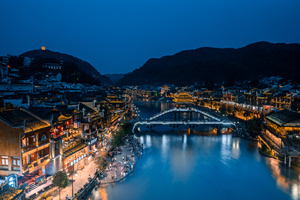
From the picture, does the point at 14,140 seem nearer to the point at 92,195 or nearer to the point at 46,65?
the point at 92,195

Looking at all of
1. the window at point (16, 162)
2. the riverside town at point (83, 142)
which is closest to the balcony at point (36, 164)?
the riverside town at point (83, 142)

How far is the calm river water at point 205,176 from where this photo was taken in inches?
718

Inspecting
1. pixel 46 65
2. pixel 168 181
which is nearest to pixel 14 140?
pixel 168 181

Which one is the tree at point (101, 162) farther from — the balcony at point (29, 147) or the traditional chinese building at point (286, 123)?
the traditional chinese building at point (286, 123)

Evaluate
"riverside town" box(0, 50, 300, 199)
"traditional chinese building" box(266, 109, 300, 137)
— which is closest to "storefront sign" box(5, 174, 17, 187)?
"riverside town" box(0, 50, 300, 199)

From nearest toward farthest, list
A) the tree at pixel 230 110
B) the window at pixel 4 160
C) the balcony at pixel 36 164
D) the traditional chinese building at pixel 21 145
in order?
the traditional chinese building at pixel 21 145, the window at pixel 4 160, the balcony at pixel 36 164, the tree at pixel 230 110

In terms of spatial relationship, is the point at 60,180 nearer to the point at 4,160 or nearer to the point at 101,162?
the point at 4,160

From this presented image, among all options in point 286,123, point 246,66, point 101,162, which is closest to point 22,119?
point 101,162

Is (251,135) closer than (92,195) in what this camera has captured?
No

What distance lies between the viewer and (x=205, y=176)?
2202 cm

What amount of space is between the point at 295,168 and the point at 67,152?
22.5m

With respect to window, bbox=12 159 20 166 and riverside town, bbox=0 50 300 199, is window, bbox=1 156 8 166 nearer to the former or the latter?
riverside town, bbox=0 50 300 199

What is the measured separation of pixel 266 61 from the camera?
168m

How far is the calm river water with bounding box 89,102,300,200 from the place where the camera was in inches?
718
